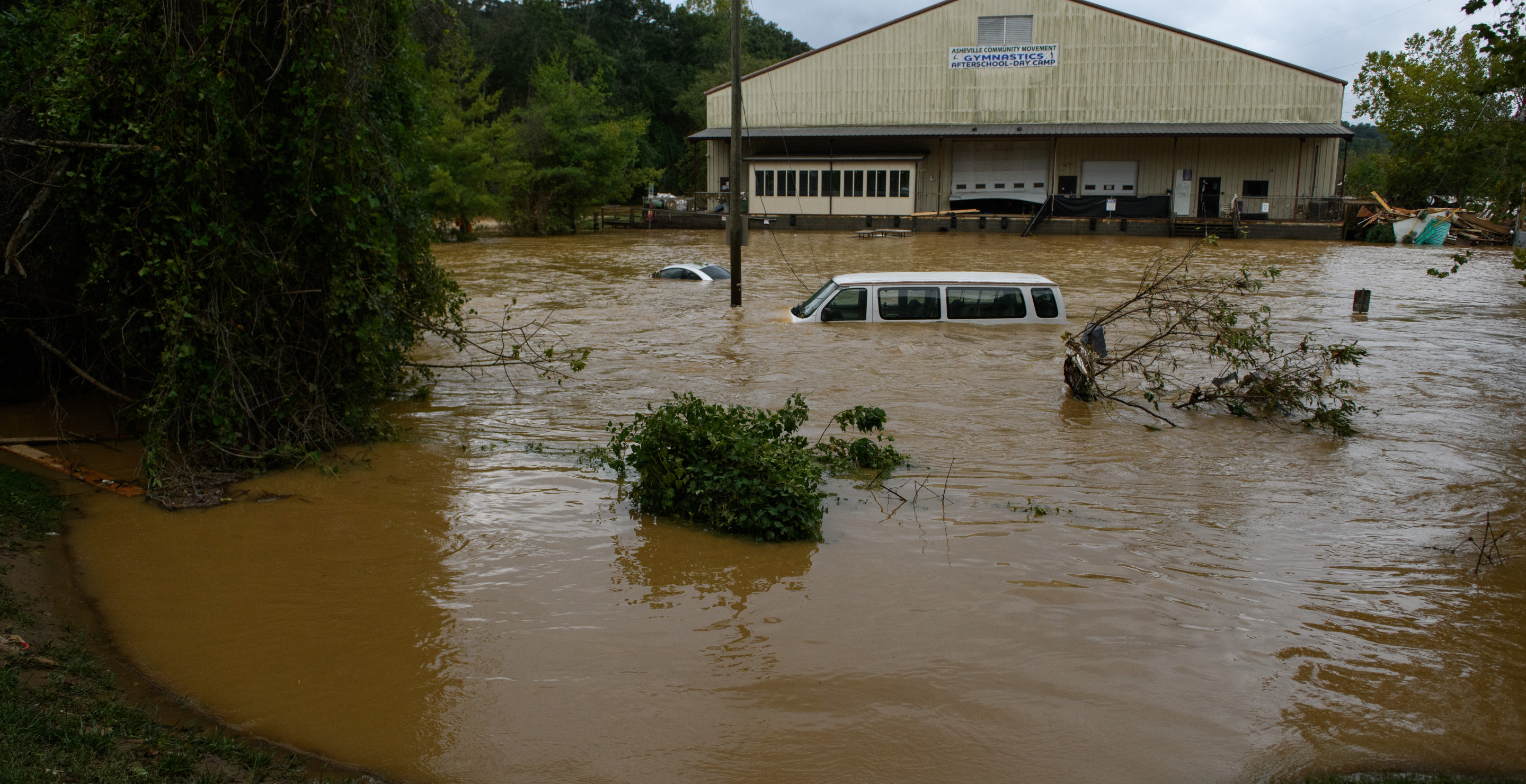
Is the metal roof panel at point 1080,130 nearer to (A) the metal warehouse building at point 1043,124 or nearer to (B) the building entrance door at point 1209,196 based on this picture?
(A) the metal warehouse building at point 1043,124

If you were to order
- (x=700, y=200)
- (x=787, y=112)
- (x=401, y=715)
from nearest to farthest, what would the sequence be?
(x=401, y=715) → (x=787, y=112) → (x=700, y=200)

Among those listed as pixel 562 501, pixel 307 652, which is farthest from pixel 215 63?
pixel 307 652

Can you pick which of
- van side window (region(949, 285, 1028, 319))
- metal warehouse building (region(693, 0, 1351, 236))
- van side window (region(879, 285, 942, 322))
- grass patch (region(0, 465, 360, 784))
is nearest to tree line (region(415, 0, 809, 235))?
van side window (region(879, 285, 942, 322))

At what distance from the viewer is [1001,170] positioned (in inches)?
1943

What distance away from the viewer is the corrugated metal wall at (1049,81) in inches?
1786

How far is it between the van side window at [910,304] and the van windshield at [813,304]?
919 mm

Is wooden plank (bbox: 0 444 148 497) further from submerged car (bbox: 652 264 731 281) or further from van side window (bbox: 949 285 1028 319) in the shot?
submerged car (bbox: 652 264 731 281)

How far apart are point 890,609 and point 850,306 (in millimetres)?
9668

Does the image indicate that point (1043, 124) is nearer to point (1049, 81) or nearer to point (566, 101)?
point (1049, 81)

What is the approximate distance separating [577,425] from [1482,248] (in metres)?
39.9

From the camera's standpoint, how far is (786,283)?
2536cm

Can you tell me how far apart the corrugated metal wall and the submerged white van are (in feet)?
113

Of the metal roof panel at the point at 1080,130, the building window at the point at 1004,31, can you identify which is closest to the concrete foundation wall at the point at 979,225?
the metal roof panel at the point at 1080,130

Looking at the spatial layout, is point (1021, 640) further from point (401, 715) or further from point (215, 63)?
point (215, 63)
